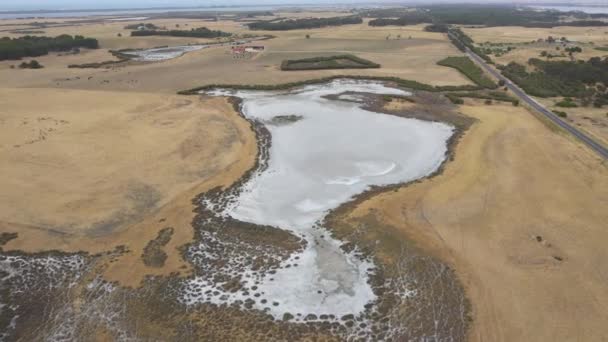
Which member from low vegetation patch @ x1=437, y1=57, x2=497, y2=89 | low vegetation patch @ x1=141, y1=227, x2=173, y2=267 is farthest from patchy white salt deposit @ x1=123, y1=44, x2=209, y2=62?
low vegetation patch @ x1=141, y1=227, x2=173, y2=267

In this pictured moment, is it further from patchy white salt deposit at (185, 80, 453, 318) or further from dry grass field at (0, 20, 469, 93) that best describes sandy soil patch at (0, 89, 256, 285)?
dry grass field at (0, 20, 469, 93)

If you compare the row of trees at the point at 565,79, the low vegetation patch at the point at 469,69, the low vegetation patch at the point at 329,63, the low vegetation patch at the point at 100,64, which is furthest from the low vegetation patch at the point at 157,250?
the low vegetation patch at the point at 100,64

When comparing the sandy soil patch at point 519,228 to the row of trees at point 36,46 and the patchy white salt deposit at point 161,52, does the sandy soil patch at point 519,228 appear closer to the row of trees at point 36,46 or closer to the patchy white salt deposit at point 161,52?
the patchy white salt deposit at point 161,52

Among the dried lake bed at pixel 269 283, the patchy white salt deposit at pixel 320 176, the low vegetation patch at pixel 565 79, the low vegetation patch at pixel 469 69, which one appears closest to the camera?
the dried lake bed at pixel 269 283

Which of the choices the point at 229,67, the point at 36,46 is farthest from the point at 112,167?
the point at 36,46

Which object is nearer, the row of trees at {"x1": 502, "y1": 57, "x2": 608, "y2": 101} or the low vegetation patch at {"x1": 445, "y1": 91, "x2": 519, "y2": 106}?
the low vegetation patch at {"x1": 445, "y1": 91, "x2": 519, "y2": 106}

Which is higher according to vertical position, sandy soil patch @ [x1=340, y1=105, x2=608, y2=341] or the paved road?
the paved road

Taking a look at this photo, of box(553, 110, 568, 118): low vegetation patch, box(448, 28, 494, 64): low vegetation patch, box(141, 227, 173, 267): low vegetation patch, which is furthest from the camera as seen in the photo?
box(448, 28, 494, 64): low vegetation patch
